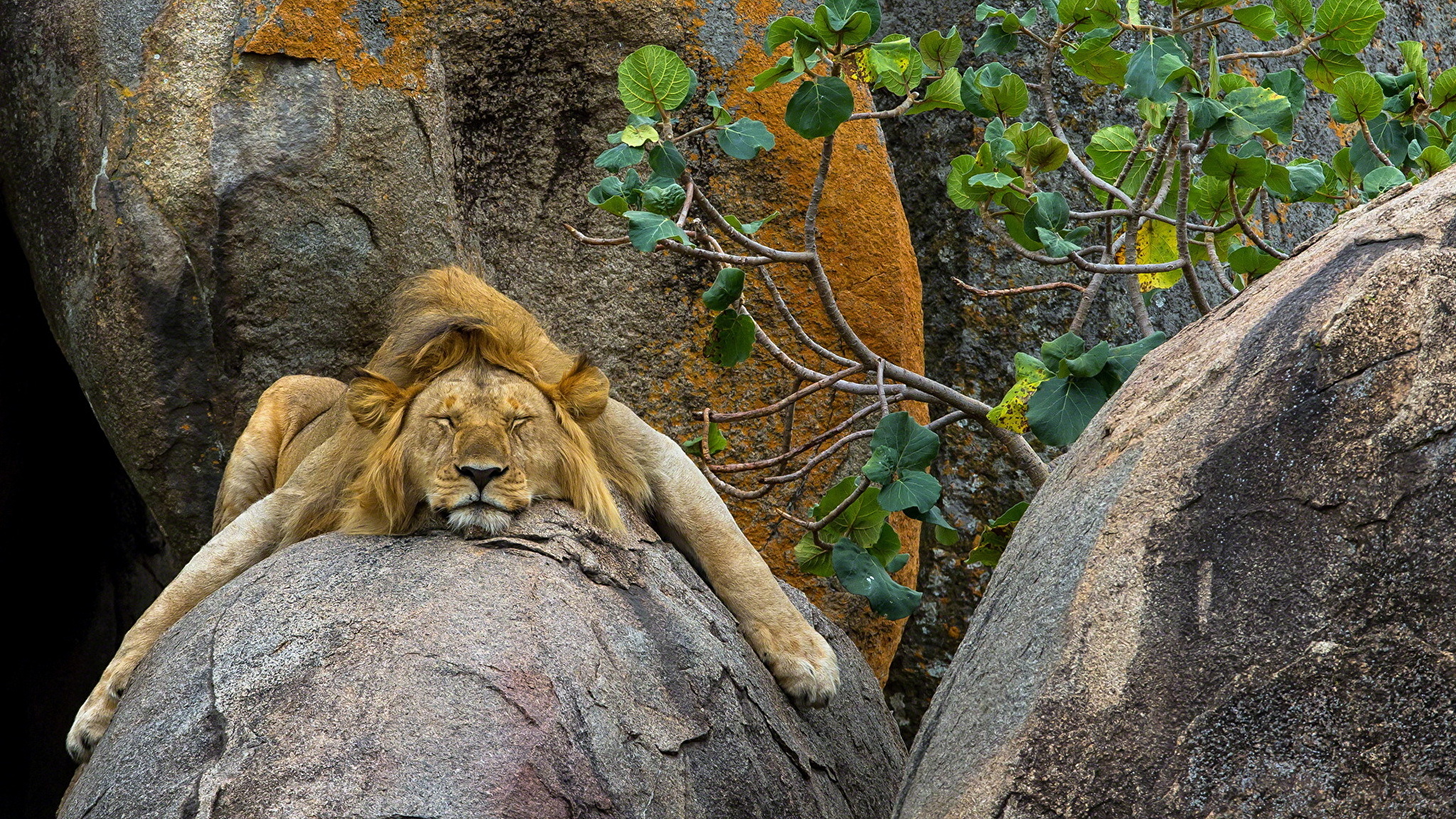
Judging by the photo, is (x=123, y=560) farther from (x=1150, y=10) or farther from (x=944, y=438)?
(x=1150, y=10)

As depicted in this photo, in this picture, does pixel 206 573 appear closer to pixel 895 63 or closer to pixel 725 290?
pixel 725 290

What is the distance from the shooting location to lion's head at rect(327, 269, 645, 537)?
10.7ft

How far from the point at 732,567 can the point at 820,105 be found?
1.36 m

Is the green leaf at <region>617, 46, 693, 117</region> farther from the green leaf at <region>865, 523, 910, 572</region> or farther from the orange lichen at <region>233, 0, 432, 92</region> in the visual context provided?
the green leaf at <region>865, 523, 910, 572</region>

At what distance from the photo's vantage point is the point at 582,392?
3627 millimetres

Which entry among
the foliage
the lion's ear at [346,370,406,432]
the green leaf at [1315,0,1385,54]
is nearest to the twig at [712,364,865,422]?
the foliage

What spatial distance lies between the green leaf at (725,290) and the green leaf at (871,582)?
2.70ft

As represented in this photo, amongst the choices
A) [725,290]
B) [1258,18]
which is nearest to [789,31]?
[725,290]

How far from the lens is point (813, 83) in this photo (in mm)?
3934

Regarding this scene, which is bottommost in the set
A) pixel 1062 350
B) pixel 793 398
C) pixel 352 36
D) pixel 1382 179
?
pixel 1382 179

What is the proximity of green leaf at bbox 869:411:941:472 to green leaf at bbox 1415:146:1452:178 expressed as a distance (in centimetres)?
150

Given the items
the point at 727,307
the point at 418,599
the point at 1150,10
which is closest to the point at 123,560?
the point at 727,307

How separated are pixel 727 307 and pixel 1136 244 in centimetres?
141

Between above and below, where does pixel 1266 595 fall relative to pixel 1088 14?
below
